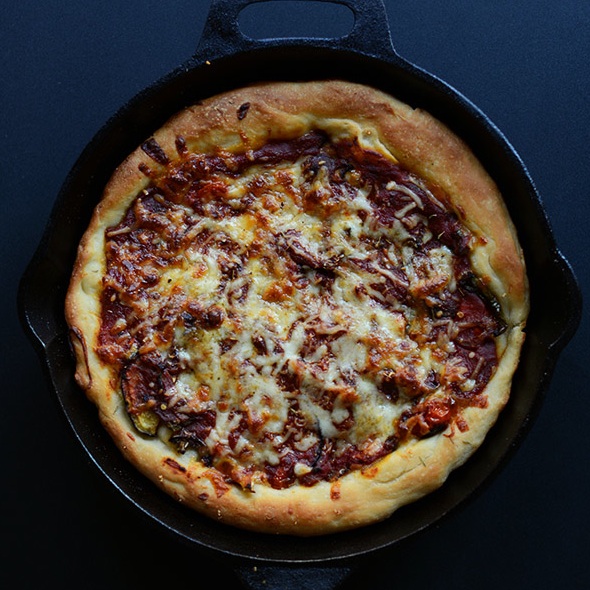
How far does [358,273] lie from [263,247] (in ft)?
1.33

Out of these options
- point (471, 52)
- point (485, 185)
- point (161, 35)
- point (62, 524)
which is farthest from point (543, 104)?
point (62, 524)

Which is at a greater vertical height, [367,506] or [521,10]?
[521,10]

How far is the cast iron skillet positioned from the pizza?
98mm

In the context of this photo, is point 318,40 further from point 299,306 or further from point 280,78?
point 299,306

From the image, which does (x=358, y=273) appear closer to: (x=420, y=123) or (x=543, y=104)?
(x=420, y=123)

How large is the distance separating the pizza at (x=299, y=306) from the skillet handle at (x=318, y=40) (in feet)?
0.74

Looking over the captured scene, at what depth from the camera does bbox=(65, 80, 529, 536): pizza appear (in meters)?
3.46

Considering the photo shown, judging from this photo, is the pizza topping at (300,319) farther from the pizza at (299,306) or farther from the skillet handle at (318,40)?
the skillet handle at (318,40)

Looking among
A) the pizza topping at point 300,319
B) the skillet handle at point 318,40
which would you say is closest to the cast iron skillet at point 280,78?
the skillet handle at point 318,40

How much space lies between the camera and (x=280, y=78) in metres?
3.77

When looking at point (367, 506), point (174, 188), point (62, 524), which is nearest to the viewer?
point (367, 506)

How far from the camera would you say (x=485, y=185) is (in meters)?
3.54

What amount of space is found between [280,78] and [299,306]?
103 cm

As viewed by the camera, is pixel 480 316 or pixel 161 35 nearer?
pixel 480 316
